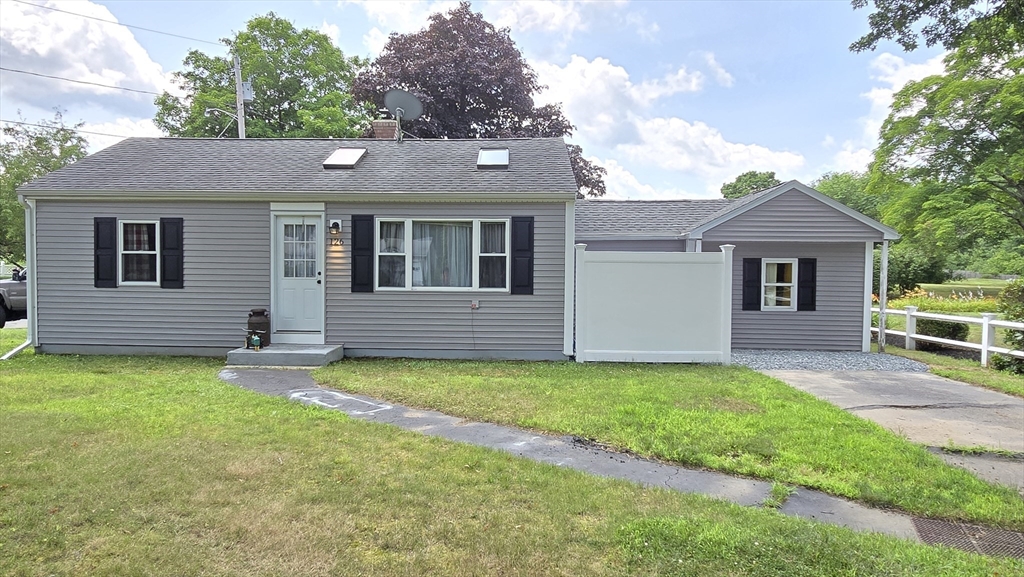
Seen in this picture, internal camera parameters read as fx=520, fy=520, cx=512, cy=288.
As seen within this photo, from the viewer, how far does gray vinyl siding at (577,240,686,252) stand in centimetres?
1140

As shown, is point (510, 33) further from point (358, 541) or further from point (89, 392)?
point (358, 541)

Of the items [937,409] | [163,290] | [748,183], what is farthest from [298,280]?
[748,183]

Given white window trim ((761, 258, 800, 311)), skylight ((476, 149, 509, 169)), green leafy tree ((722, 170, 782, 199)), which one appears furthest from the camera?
green leafy tree ((722, 170, 782, 199))

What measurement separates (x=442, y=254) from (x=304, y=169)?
10.4 feet

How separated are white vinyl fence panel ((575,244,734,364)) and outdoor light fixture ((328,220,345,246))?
404 centimetres

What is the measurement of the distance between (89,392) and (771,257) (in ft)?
37.5

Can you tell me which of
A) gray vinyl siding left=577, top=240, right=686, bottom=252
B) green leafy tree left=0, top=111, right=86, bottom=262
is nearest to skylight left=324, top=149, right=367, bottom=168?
gray vinyl siding left=577, top=240, right=686, bottom=252

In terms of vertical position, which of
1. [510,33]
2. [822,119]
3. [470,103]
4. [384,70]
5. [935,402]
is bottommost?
[935,402]

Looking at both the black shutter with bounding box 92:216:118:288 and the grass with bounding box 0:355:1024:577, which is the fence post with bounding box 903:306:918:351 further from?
the black shutter with bounding box 92:216:118:288

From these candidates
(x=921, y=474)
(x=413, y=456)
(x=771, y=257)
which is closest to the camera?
(x=921, y=474)

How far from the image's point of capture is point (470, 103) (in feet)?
71.4

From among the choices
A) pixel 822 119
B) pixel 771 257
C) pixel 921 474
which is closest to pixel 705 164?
pixel 822 119

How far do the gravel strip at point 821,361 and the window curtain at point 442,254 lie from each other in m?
4.88

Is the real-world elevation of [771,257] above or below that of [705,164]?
below
